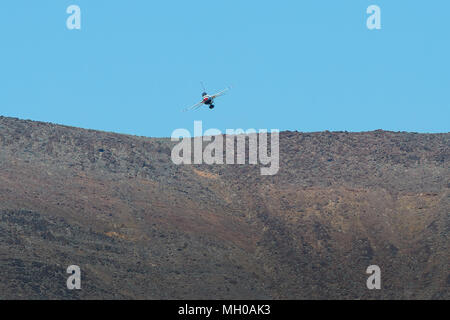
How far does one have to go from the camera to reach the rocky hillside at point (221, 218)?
279ft

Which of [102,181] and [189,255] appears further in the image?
[102,181]

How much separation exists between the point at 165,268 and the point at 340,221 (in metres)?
19.3

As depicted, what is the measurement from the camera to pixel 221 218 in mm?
101312

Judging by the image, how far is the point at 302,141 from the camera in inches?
4759

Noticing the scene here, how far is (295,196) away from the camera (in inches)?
4188

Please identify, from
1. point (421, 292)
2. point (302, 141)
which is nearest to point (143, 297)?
point (421, 292)

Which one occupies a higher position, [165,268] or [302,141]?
[302,141]

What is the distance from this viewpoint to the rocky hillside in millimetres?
85188

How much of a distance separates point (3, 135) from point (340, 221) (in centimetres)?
3383

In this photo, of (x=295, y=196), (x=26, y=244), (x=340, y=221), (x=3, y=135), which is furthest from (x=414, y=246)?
(x=3, y=135)

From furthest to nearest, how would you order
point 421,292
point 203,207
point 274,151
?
point 274,151 < point 203,207 < point 421,292
